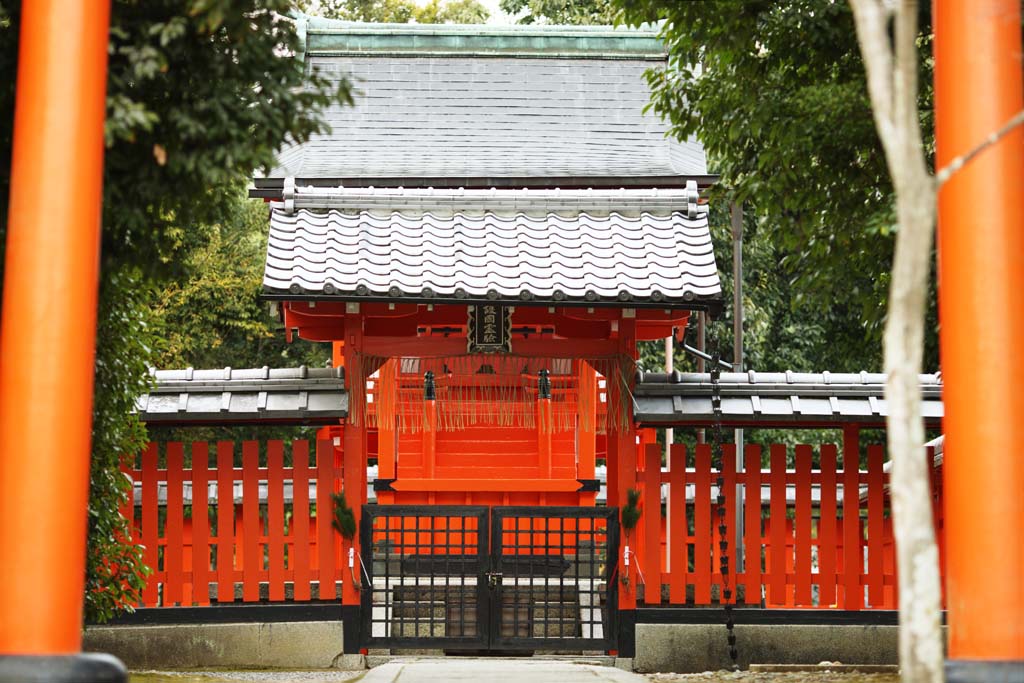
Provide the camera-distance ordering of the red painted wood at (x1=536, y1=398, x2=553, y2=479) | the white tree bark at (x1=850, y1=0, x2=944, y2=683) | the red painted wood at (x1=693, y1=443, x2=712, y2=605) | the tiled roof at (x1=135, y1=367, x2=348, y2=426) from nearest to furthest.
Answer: the white tree bark at (x1=850, y1=0, x2=944, y2=683) → the tiled roof at (x1=135, y1=367, x2=348, y2=426) → the red painted wood at (x1=693, y1=443, x2=712, y2=605) → the red painted wood at (x1=536, y1=398, x2=553, y2=479)

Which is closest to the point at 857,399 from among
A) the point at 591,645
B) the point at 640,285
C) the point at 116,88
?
the point at 640,285

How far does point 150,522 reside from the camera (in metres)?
11.4

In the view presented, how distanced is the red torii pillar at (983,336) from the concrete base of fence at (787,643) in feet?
17.8

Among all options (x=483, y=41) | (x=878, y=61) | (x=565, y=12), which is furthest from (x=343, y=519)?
(x=565, y=12)

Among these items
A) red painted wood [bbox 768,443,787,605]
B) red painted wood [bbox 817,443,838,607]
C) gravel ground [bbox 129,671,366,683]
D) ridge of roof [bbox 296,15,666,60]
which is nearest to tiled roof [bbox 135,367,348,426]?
gravel ground [bbox 129,671,366,683]

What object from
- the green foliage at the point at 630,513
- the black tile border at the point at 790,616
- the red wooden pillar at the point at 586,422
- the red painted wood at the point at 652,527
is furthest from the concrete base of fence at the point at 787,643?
the red wooden pillar at the point at 586,422

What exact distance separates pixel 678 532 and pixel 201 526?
437 cm

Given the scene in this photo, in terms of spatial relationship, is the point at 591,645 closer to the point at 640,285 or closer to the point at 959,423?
the point at 640,285

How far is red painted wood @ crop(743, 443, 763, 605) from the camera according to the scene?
11367mm

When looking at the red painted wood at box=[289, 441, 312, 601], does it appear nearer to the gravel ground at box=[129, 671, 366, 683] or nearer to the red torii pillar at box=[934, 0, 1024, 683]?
the gravel ground at box=[129, 671, 366, 683]

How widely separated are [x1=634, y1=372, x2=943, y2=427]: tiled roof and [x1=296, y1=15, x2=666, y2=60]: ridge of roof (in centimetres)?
776

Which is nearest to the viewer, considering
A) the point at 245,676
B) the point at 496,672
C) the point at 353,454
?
the point at 496,672

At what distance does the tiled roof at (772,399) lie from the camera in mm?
11281

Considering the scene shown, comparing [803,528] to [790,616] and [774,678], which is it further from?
[774,678]
